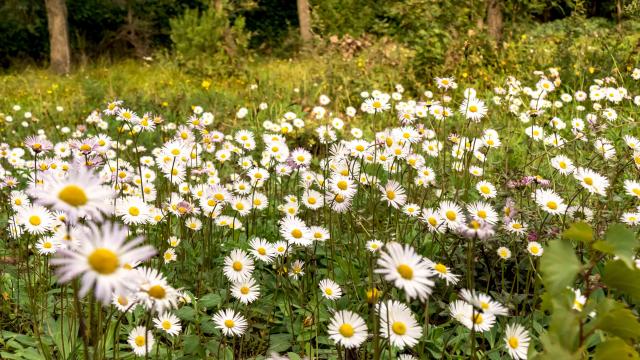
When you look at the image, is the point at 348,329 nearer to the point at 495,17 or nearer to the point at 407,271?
the point at 407,271

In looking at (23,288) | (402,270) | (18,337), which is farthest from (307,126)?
(402,270)

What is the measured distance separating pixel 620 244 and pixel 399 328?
1.59ft

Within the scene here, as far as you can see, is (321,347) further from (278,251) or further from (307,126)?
(307,126)

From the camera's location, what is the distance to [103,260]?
0.70 metres

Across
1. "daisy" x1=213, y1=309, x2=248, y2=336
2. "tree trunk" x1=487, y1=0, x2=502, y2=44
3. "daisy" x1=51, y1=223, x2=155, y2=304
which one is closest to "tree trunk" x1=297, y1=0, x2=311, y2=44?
"tree trunk" x1=487, y1=0, x2=502, y2=44

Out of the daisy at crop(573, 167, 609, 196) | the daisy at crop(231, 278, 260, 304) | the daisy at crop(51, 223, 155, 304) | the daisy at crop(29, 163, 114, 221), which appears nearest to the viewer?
the daisy at crop(51, 223, 155, 304)

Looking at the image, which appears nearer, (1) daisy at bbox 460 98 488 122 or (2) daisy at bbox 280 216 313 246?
Answer: (2) daisy at bbox 280 216 313 246

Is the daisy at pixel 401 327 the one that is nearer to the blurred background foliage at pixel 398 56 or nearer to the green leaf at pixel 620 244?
the green leaf at pixel 620 244

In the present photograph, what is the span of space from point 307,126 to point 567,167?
2722mm

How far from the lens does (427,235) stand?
2.28m

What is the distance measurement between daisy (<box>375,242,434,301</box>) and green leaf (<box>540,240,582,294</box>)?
0.62 ft

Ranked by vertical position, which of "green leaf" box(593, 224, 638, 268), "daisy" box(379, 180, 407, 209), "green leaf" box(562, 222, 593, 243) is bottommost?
"green leaf" box(593, 224, 638, 268)

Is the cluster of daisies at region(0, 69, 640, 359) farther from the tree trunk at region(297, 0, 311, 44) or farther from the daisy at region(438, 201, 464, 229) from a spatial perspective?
the tree trunk at region(297, 0, 311, 44)

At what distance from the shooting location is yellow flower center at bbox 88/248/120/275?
0.70m
